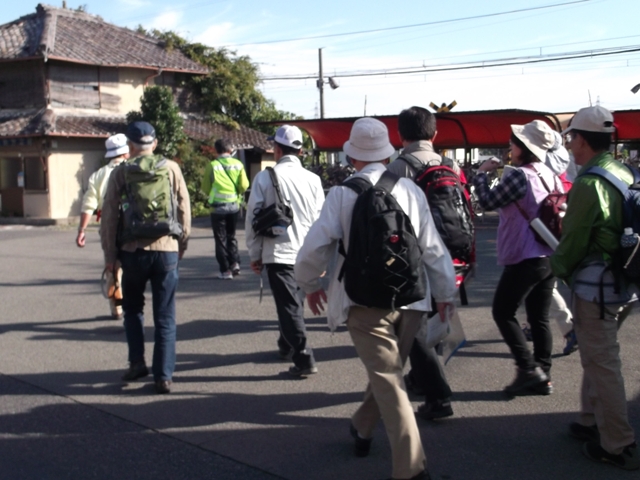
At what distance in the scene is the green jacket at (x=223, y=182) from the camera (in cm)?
1002

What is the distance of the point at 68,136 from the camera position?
2494cm

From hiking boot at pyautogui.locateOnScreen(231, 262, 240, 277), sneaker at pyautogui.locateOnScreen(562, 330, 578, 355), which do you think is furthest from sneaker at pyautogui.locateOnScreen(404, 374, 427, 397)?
hiking boot at pyautogui.locateOnScreen(231, 262, 240, 277)

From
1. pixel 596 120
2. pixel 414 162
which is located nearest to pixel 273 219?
pixel 414 162

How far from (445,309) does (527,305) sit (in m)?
1.52

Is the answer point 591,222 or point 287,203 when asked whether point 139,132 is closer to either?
point 287,203

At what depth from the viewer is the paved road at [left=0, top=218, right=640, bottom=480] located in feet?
13.1

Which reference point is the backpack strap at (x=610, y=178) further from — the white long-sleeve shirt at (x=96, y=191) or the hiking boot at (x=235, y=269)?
the hiking boot at (x=235, y=269)

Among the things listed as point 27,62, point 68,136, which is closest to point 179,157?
point 68,136

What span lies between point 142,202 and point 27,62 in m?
23.3

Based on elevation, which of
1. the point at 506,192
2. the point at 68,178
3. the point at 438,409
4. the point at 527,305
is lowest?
the point at 438,409

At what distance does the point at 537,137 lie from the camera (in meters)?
5.01

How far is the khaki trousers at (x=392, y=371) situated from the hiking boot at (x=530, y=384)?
1591 millimetres

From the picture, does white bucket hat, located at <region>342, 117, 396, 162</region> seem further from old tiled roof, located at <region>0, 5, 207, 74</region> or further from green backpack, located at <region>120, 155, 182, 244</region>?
old tiled roof, located at <region>0, 5, 207, 74</region>

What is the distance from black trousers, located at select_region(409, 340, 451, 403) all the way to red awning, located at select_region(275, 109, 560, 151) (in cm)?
1079
